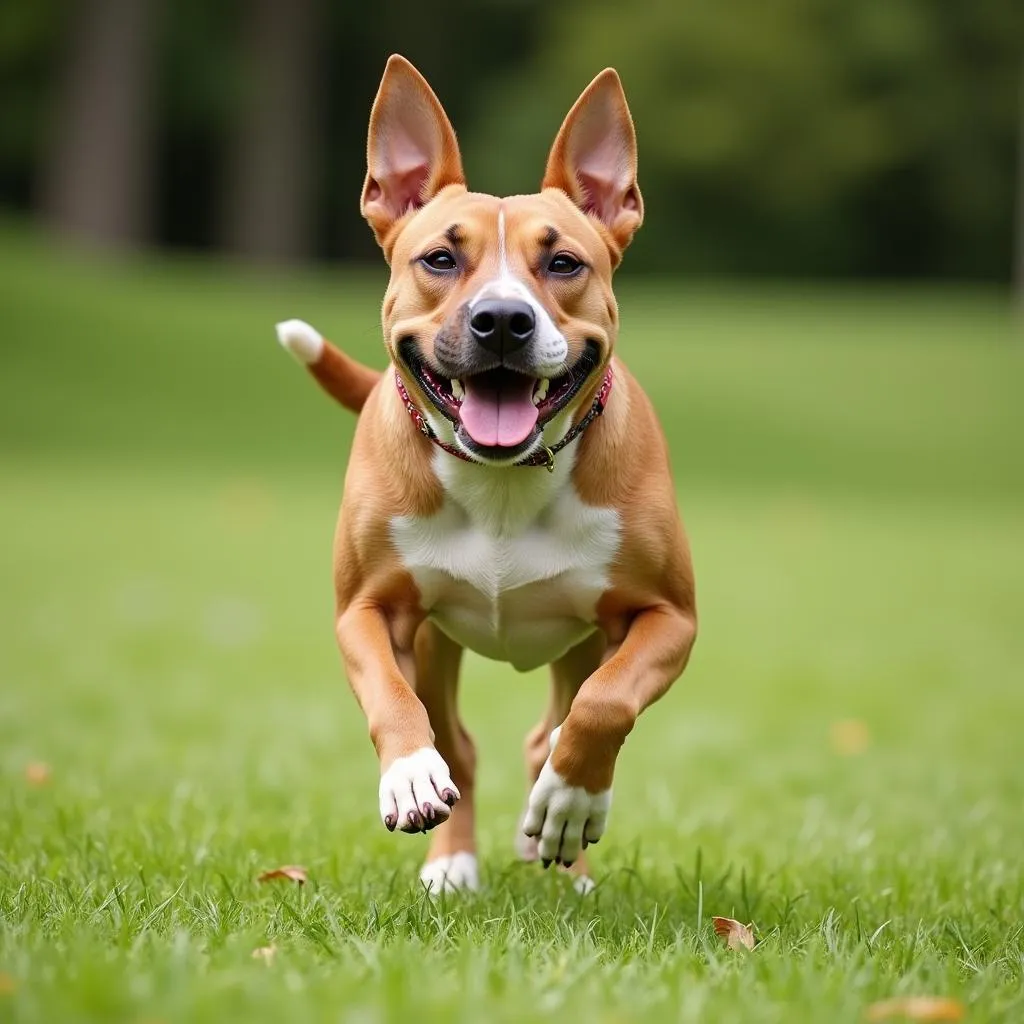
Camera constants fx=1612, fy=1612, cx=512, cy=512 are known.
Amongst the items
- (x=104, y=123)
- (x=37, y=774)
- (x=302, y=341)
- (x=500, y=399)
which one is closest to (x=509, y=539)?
(x=500, y=399)

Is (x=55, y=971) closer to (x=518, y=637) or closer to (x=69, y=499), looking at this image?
(x=518, y=637)

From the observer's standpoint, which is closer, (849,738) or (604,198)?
(604,198)

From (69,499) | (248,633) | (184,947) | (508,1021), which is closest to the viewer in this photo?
(508,1021)

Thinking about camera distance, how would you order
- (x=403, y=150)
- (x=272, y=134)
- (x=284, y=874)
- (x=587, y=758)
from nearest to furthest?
(x=587, y=758) < (x=284, y=874) < (x=403, y=150) < (x=272, y=134)

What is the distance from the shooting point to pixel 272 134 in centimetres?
3856

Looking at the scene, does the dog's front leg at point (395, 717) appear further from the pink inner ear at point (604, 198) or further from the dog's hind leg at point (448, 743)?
the pink inner ear at point (604, 198)

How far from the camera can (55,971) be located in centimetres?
283

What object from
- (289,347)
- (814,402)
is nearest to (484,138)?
(814,402)

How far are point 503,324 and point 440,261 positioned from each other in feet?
1.30

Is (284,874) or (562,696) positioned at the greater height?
(562,696)

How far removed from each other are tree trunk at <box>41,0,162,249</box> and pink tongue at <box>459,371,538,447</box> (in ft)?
103

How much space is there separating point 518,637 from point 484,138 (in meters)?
39.3

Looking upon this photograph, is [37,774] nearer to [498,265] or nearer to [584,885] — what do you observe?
[584,885]

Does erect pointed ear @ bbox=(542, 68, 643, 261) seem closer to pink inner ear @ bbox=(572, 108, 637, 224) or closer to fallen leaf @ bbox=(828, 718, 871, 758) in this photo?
pink inner ear @ bbox=(572, 108, 637, 224)
